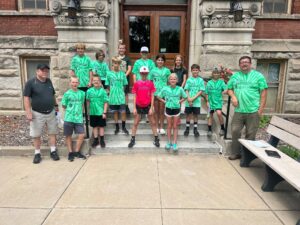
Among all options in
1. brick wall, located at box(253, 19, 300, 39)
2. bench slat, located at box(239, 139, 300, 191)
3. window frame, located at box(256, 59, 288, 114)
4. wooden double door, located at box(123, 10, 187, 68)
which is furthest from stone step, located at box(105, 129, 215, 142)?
brick wall, located at box(253, 19, 300, 39)

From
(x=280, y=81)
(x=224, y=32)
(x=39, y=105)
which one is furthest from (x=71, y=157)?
(x=280, y=81)

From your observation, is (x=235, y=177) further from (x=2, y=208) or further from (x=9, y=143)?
(x=9, y=143)

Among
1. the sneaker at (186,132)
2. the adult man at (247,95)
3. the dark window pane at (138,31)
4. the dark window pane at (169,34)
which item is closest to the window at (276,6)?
the dark window pane at (169,34)

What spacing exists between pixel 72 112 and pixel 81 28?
3.10 m

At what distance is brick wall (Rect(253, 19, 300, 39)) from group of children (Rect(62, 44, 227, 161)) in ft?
10.6

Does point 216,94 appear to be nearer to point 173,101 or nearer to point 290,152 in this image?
point 173,101

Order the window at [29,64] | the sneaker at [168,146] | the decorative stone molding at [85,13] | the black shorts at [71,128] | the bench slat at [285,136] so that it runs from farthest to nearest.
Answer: the window at [29,64], the decorative stone molding at [85,13], the sneaker at [168,146], the black shorts at [71,128], the bench slat at [285,136]

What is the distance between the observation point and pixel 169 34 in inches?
320

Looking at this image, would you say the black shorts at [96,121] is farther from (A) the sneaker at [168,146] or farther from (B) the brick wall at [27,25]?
(B) the brick wall at [27,25]

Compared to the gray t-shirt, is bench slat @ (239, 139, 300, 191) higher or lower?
lower

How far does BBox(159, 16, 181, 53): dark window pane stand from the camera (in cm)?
810

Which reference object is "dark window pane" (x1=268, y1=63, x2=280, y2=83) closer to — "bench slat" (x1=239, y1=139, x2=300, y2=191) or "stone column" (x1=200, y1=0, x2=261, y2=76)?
"stone column" (x1=200, y1=0, x2=261, y2=76)

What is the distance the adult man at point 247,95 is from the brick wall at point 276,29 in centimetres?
364

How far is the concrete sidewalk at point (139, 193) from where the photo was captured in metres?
3.25
